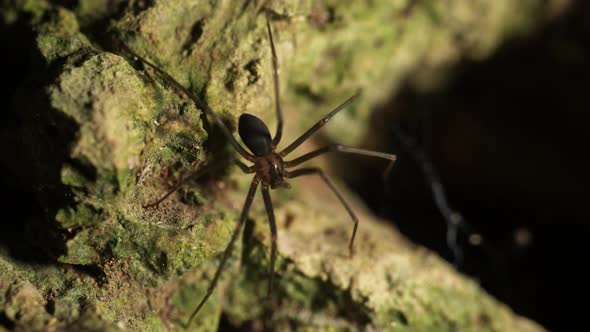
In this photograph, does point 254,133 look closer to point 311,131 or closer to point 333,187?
point 311,131

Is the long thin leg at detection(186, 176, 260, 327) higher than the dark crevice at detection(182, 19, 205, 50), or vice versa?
the dark crevice at detection(182, 19, 205, 50)

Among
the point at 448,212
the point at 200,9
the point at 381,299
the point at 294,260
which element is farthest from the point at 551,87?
the point at 200,9

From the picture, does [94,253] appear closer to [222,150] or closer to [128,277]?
[128,277]

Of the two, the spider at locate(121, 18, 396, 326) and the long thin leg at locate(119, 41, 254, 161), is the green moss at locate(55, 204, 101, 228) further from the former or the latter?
the long thin leg at locate(119, 41, 254, 161)

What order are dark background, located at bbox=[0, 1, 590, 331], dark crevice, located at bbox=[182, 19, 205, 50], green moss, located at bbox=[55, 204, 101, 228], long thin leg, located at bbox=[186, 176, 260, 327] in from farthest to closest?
dark background, located at bbox=[0, 1, 590, 331] < dark crevice, located at bbox=[182, 19, 205, 50] < long thin leg, located at bbox=[186, 176, 260, 327] < green moss, located at bbox=[55, 204, 101, 228]

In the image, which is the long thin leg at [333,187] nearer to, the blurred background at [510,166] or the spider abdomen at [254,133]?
the spider abdomen at [254,133]

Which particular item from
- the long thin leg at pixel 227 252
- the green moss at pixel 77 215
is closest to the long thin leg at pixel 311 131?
the long thin leg at pixel 227 252

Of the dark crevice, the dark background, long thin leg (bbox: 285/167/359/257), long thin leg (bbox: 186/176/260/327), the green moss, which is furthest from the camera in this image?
the dark background

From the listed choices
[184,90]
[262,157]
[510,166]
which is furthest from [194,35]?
[510,166]

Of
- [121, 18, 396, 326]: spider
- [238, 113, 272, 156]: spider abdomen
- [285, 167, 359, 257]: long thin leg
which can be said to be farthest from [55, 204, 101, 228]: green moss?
[285, 167, 359, 257]: long thin leg
